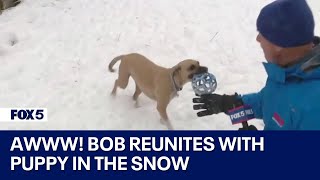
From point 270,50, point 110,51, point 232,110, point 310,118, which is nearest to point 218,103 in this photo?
point 232,110

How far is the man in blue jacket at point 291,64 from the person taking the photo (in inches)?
95.0

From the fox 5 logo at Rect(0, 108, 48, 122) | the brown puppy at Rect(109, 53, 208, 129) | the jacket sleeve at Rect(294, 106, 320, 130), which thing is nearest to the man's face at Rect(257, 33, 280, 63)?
the jacket sleeve at Rect(294, 106, 320, 130)

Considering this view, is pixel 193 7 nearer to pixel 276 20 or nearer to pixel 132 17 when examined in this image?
pixel 132 17

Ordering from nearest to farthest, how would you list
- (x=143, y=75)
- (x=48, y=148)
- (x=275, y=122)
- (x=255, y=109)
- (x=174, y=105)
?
(x=275, y=122), (x=255, y=109), (x=48, y=148), (x=143, y=75), (x=174, y=105)

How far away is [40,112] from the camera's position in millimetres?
6141

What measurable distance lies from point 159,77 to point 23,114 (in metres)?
2.10

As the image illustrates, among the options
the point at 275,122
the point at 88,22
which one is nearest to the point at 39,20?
the point at 88,22

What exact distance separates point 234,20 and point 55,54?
4.04 metres

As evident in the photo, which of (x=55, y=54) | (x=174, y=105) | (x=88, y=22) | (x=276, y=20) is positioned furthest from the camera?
(x=88, y=22)

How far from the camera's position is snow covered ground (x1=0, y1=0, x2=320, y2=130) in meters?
6.20

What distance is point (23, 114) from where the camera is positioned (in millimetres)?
6113

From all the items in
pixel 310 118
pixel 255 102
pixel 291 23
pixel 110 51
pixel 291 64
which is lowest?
pixel 110 51

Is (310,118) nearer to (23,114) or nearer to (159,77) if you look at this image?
(159,77)

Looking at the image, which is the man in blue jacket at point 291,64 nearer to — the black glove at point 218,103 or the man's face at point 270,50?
the man's face at point 270,50
